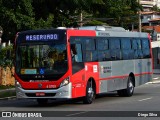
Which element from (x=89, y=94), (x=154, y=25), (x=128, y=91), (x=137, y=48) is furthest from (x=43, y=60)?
(x=154, y=25)

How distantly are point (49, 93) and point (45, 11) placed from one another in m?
19.6

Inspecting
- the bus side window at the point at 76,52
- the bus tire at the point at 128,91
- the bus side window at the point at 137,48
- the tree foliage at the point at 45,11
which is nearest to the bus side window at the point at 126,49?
the bus side window at the point at 137,48

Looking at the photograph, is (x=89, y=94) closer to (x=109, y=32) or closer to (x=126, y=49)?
(x=109, y=32)

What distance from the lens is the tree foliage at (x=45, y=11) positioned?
32.1 m

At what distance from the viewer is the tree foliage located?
32062 mm

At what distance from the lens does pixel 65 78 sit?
18156 mm

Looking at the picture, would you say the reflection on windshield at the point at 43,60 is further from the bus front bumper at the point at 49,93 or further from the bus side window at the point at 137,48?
the bus side window at the point at 137,48

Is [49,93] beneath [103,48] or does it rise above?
beneath

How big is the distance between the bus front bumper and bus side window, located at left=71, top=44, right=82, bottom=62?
114 centimetres

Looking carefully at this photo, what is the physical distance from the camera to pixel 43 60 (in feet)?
60.6

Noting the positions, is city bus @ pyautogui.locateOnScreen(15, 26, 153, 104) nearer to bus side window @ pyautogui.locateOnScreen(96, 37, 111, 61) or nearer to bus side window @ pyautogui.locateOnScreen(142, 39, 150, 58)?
bus side window @ pyautogui.locateOnScreen(96, 37, 111, 61)

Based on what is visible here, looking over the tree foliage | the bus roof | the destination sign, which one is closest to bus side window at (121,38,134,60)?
the bus roof

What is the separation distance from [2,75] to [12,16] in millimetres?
4222

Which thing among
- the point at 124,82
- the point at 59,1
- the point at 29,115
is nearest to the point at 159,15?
the point at 59,1
